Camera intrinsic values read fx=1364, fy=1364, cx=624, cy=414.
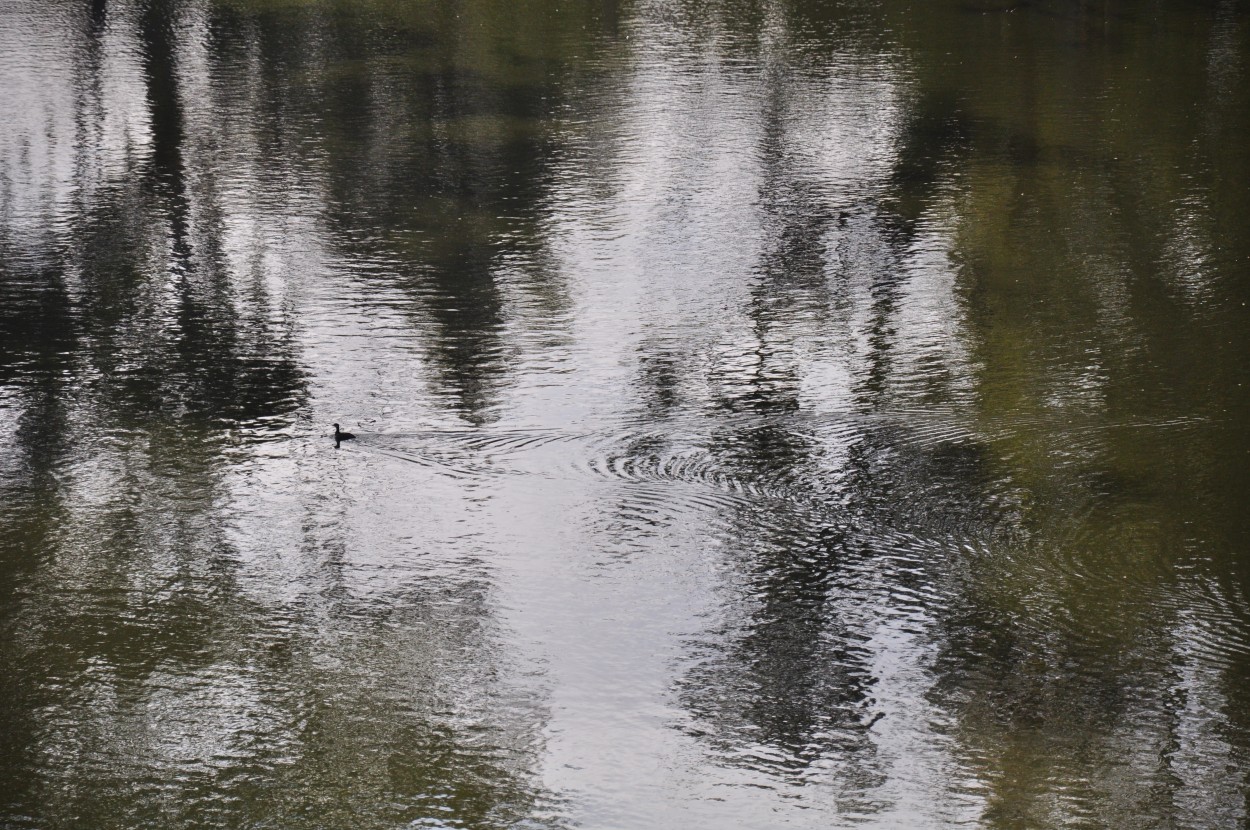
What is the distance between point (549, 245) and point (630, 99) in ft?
16.4

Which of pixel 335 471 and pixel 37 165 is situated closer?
pixel 335 471

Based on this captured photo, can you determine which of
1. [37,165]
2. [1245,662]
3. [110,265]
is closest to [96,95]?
[37,165]

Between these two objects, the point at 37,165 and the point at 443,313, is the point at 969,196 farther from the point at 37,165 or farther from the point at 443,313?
the point at 37,165

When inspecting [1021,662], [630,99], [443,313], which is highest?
[630,99]

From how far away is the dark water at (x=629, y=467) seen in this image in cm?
584

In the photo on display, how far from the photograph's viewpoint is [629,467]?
26.6 ft

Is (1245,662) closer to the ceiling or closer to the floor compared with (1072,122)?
closer to the floor

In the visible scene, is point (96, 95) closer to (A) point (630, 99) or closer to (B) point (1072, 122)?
(A) point (630, 99)

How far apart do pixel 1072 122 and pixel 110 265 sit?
32.2 ft

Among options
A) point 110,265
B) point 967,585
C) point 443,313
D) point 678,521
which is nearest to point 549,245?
point 443,313

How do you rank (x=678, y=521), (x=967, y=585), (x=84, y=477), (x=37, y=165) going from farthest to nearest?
(x=37, y=165)
(x=84, y=477)
(x=678, y=521)
(x=967, y=585)

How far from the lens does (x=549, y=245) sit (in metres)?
11.6

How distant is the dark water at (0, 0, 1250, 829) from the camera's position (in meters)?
5.84

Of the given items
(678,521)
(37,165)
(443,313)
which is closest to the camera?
(678,521)
